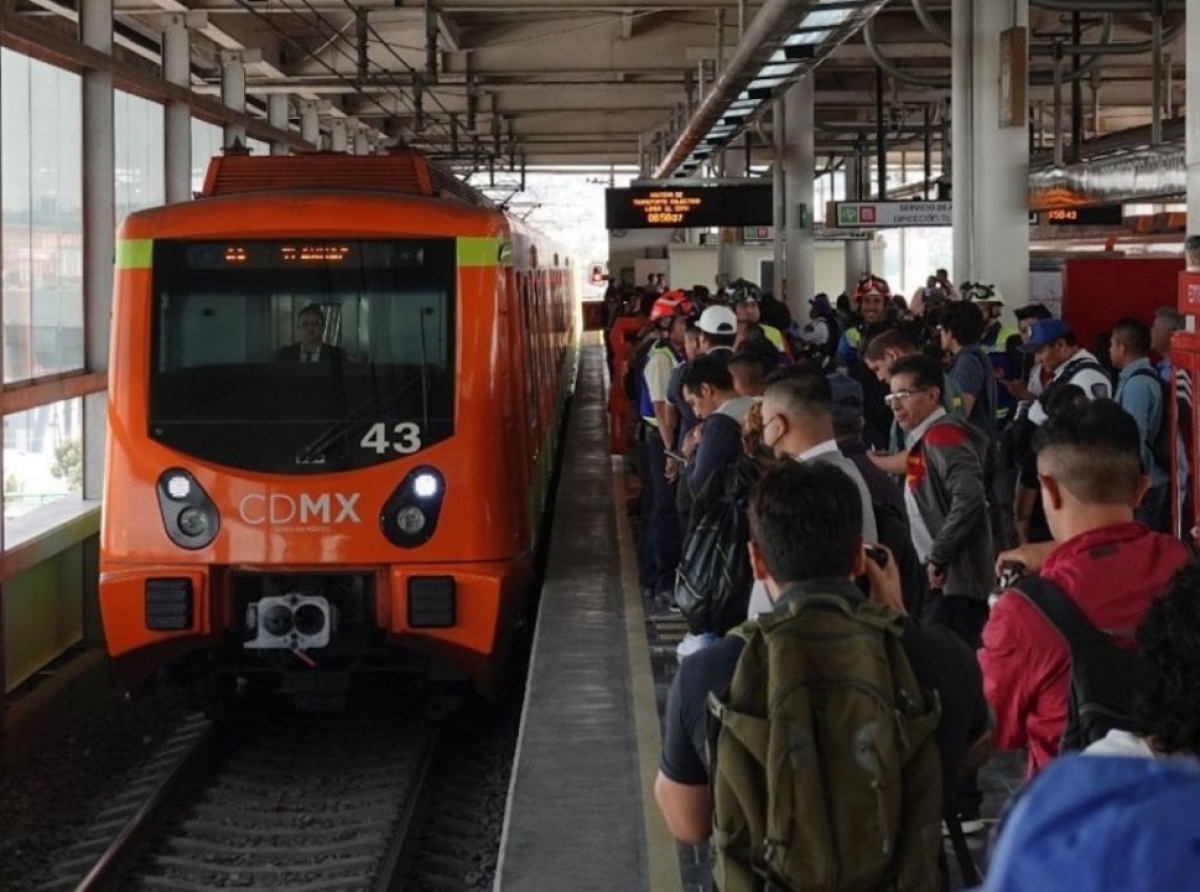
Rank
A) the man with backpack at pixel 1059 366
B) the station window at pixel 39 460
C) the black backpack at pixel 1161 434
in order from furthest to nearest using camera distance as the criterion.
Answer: the station window at pixel 39 460, the man with backpack at pixel 1059 366, the black backpack at pixel 1161 434

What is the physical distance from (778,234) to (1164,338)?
60.0 ft

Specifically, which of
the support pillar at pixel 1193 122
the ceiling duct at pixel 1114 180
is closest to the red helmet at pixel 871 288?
the ceiling duct at pixel 1114 180

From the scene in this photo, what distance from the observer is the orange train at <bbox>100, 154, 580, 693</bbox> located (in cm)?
880

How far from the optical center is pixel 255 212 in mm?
9078

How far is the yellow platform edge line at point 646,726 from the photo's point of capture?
5887 millimetres

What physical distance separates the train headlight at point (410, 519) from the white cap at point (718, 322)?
6.71ft

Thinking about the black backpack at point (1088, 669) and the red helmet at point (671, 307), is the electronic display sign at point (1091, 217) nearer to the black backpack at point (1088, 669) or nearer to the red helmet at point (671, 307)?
the red helmet at point (671, 307)

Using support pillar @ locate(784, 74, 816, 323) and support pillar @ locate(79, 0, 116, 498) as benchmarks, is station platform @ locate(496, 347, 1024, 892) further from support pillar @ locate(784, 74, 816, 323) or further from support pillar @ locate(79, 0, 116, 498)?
support pillar @ locate(784, 74, 816, 323)

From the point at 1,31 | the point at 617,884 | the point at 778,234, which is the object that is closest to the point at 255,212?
the point at 1,31

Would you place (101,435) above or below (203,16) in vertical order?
below

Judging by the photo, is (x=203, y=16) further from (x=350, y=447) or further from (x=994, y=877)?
(x=994, y=877)

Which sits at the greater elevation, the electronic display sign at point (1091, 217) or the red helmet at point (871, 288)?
the electronic display sign at point (1091, 217)

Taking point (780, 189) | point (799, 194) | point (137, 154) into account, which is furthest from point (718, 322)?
point (780, 189)

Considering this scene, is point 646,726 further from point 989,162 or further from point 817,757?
point 989,162
